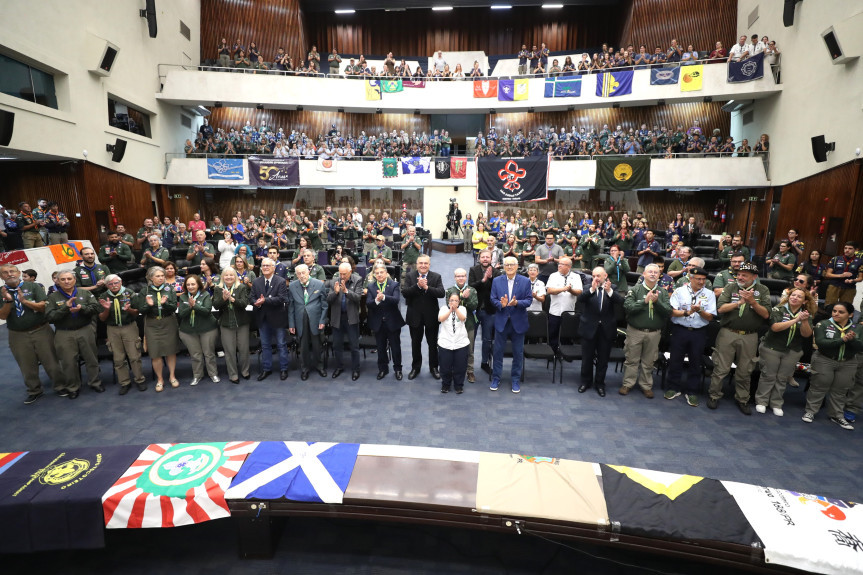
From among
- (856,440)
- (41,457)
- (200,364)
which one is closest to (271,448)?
(41,457)

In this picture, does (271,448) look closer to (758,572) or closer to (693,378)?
(758,572)

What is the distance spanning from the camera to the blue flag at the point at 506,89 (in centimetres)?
1833

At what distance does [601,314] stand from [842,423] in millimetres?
3007

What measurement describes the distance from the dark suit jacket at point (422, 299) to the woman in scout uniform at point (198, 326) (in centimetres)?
281

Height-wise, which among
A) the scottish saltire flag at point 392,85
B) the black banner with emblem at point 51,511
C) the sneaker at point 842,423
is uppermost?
the scottish saltire flag at point 392,85

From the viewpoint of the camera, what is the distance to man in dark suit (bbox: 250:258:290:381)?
19.9 feet

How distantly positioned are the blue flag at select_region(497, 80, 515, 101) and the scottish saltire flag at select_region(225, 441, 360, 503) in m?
18.2

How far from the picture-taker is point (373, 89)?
18.7 meters

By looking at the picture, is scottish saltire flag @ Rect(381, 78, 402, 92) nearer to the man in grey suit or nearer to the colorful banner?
the colorful banner

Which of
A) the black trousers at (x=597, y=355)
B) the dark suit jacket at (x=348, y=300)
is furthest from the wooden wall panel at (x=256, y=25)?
the black trousers at (x=597, y=355)

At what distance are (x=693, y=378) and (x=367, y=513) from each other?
474 cm

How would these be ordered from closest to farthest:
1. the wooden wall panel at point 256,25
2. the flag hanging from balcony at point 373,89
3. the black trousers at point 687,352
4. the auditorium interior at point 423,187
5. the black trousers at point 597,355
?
the auditorium interior at point 423,187, the black trousers at point 687,352, the black trousers at point 597,355, the flag hanging from balcony at point 373,89, the wooden wall panel at point 256,25

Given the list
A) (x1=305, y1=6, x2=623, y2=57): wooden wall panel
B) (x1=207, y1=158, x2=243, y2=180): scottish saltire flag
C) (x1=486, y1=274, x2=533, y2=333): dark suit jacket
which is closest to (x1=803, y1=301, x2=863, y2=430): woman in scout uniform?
(x1=486, y1=274, x2=533, y2=333): dark suit jacket

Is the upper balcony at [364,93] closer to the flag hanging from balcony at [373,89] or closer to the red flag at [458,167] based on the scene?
the flag hanging from balcony at [373,89]
